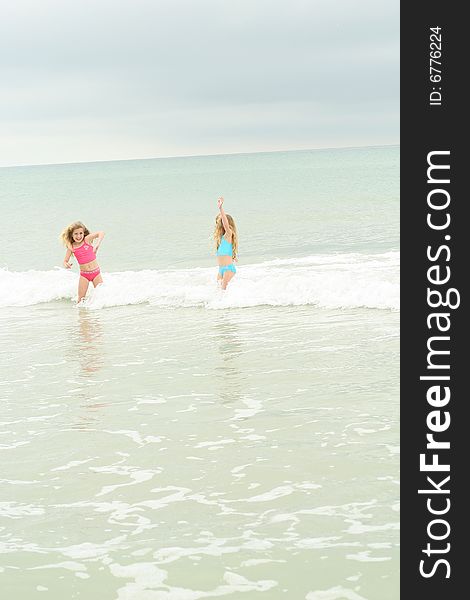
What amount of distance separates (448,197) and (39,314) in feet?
40.3

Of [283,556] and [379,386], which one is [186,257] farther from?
[283,556]

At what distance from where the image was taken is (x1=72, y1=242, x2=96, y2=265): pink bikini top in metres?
16.2

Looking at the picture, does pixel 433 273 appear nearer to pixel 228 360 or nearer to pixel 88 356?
pixel 228 360

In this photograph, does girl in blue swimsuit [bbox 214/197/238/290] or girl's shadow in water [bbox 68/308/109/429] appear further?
girl in blue swimsuit [bbox 214/197/238/290]

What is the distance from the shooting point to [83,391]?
8945 mm

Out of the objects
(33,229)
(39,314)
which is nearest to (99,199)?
(33,229)

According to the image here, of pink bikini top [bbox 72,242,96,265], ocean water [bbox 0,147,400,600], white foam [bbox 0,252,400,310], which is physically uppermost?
pink bikini top [bbox 72,242,96,265]

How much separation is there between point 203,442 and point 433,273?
3.28m

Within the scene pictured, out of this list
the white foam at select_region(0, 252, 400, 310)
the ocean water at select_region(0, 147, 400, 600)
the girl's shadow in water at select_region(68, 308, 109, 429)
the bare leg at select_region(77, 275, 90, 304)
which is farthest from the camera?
the bare leg at select_region(77, 275, 90, 304)

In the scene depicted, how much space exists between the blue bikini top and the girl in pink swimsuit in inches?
89.1

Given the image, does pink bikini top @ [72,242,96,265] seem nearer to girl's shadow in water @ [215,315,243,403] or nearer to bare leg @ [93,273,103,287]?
bare leg @ [93,273,103,287]

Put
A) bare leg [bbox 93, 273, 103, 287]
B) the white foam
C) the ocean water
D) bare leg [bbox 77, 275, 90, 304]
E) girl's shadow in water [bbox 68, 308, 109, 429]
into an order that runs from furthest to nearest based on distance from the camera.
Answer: bare leg [bbox 93, 273, 103, 287], bare leg [bbox 77, 275, 90, 304], the white foam, girl's shadow in water [bbox 68, 308, 109, 429], the ocean water

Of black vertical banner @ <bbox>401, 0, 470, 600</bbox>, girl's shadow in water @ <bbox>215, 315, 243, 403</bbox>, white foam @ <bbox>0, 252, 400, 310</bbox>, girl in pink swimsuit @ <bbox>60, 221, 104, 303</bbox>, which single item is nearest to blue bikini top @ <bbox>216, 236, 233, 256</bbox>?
white foam @ <bbox>0, 252, 400, 310</bbox>

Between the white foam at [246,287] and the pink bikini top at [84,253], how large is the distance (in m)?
0.59
